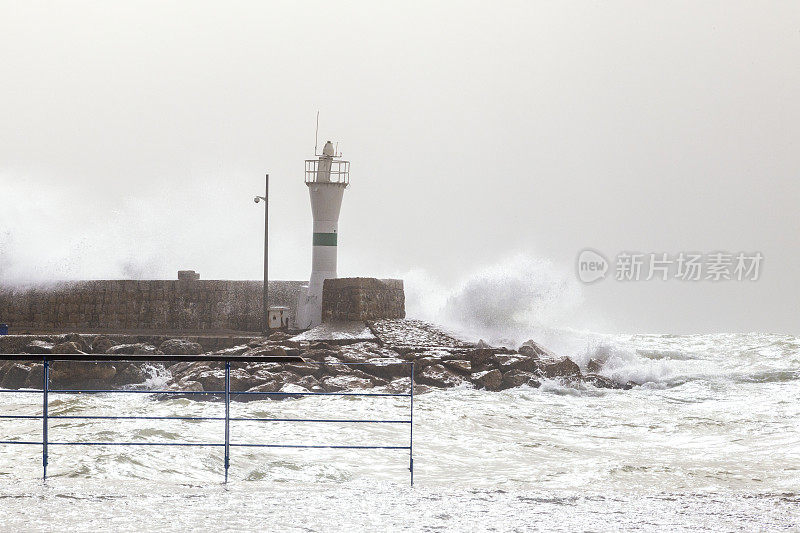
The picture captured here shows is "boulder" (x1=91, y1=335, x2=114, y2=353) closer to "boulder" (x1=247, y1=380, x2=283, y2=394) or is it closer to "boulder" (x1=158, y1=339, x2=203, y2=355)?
"boulder" (x1=158, y1=339, x2=203, y2=355)

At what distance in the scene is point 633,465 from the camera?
7.92 m

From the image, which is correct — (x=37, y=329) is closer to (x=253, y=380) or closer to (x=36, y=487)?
(x=253, y=380)

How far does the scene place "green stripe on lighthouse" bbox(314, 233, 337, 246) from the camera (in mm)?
18859

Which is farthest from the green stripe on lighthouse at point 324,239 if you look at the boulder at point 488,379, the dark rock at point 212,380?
the dark rock at point 212,380

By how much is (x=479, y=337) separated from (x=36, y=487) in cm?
1488

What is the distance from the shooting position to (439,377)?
1432cm

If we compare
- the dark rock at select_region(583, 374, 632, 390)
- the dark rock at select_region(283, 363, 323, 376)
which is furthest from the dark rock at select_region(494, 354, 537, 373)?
the dark rock at select_region(283, 363, 323, 376)

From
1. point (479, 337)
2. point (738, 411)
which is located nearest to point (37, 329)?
point (479, 337)

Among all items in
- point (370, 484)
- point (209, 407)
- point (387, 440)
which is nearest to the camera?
point (370, 484)

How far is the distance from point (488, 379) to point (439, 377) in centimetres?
79

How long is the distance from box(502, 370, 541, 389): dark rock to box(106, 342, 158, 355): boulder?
20.1ft

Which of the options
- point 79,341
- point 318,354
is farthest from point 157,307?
point 318,354

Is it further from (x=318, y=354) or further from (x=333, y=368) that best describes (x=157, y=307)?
(x=333, y=368)

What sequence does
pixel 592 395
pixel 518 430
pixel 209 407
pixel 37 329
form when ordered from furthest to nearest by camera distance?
pixel 37 329
pixel 592 395
pixel 209 407
pixel 518 430
